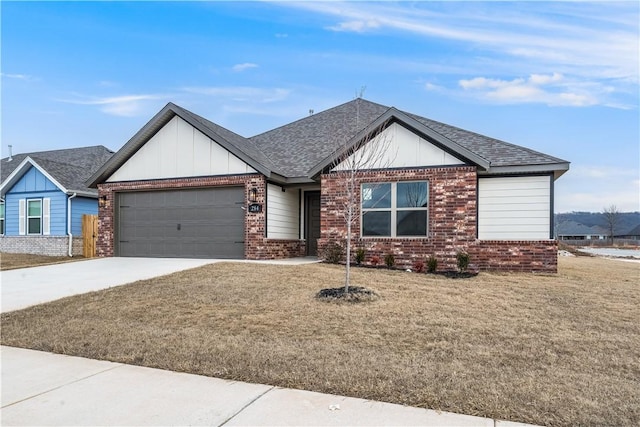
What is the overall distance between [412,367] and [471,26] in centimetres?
1062

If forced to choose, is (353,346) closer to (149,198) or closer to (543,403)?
(543,403)

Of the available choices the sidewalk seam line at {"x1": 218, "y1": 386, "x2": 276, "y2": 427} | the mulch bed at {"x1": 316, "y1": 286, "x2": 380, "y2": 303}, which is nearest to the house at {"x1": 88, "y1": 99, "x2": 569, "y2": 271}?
the mulch bed at {"x1": 316, "y1": 286, "x2": 380, "y2": 303}

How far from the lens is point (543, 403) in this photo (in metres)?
3.47

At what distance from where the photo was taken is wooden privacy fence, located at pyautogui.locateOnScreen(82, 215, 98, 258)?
1816cm

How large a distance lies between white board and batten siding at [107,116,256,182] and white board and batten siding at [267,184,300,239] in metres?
1.21

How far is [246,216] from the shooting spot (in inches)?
536

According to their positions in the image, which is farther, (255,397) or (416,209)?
(416,209)

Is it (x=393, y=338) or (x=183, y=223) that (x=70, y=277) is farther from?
(x=393, y=338)

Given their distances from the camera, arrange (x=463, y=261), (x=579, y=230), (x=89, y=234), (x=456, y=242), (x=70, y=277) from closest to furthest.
Answer: (x=70, y=277) < (x=463, y=261) < (x=456, y=242) < (x=89, y=234) < (x=579, y=230)

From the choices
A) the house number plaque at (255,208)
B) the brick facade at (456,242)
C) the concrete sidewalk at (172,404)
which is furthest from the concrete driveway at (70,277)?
the brick facade at (456,242)

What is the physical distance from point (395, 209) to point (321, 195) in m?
2.36

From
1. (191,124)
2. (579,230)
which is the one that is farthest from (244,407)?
(579,230)

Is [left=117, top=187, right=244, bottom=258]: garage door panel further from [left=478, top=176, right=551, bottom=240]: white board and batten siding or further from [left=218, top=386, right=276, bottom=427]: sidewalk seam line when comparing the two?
[left=218, top=386, right=276, bottom=427]: sidewalk seam line

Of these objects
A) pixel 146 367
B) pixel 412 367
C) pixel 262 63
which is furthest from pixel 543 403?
pixel 262 63
